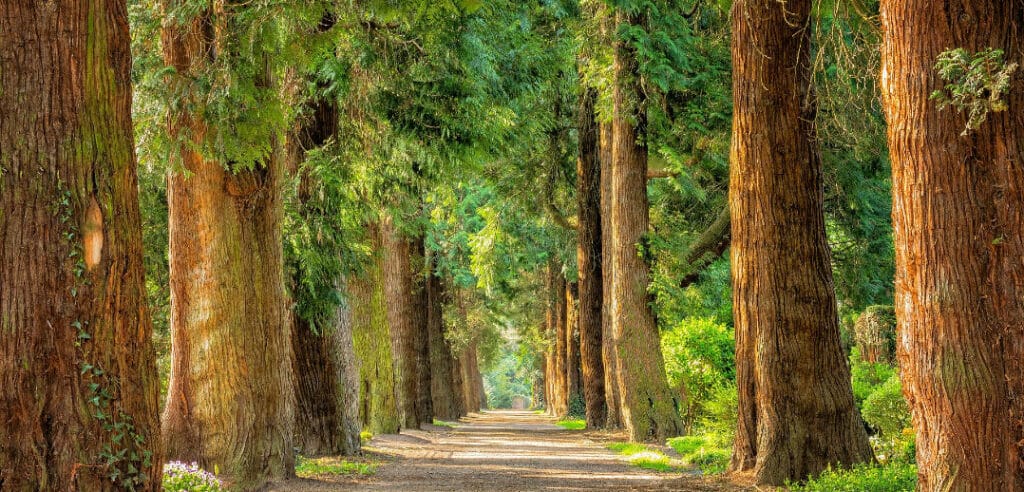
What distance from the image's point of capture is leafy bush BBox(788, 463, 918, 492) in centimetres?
979

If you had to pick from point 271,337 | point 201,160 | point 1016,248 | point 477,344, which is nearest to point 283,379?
point 271,337

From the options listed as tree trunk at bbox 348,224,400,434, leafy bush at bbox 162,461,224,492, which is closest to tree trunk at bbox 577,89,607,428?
tree trunk at bbox 348,224,400,434

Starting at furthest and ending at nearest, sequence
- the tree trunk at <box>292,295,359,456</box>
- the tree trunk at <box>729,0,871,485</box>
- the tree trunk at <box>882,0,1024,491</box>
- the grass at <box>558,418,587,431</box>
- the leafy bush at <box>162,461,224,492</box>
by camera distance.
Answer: the grass at <box>558,418,587,431</box> → the tree trunk at <box>292,295,359,456</box> → the tree trunk at <box>729,0,871,485</box> → the leafy bush at <box>162,461,224,492</box> → the tree trunk at <box>882,0,1024,491</box>

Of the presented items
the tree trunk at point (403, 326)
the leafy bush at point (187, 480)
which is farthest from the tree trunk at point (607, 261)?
the leafy bush at point (187, 480)

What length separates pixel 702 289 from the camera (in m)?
25.7

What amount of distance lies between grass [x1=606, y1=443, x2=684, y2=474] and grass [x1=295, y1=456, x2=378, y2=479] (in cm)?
401

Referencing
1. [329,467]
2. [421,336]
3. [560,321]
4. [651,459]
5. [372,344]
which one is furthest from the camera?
[560,321]

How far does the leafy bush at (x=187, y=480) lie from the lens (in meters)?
9.68

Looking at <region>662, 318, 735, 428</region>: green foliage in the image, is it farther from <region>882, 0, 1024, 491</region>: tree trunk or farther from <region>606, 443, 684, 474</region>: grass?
<region>882, 0, 1024, 491</region>: tree trunk

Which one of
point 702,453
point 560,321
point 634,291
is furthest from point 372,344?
point 560,321

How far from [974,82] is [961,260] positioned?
1053 mm

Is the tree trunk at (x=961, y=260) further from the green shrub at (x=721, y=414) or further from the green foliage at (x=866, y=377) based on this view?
the green shrub at (x=721, y=414)

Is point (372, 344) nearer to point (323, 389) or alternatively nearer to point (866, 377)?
point (323, 389)

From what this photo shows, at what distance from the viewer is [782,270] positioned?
11.3m
